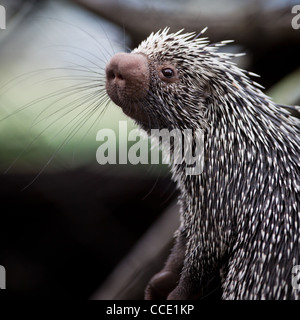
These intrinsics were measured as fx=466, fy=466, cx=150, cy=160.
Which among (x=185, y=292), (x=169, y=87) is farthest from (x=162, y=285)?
(x=169, y=87)

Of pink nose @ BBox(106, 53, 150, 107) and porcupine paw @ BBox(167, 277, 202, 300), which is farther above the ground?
pink nose @ BBox(106, 53, 150, 107)

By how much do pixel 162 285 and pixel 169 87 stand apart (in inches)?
23.9

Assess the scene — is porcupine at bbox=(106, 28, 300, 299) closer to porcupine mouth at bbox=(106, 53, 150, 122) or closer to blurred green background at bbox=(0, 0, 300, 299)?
porcupine mouth at bbox=(106, 53, 150, 122)

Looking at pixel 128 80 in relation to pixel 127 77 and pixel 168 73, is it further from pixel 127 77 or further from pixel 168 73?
pixel 168 73

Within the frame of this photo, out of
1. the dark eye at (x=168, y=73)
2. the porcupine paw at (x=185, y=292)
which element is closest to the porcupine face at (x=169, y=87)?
the dark eye at (x=168, y=73)

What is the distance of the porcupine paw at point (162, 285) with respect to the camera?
1.44m

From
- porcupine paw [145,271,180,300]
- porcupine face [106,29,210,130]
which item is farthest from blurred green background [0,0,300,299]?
porcupine face [106,29,210,130]

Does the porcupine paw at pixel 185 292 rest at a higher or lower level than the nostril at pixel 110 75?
lower

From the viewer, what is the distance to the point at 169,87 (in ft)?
4.25

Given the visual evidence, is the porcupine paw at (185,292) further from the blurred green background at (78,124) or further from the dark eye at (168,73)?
the dark eye at (168,73)

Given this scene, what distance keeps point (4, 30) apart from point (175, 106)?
715mm

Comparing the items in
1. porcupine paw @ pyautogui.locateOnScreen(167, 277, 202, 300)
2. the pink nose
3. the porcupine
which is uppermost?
the pink nose

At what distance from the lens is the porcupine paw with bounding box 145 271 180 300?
144cm

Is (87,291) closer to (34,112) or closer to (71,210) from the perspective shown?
(71,210)
